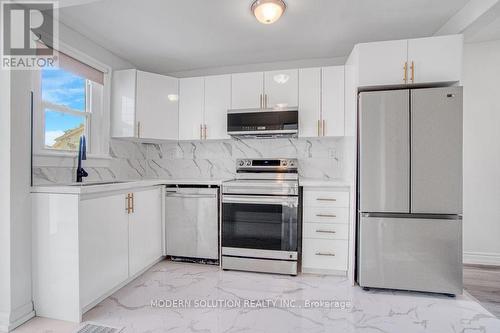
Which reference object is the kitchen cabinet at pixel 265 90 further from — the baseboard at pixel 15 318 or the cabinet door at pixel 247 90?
the baseboard at pixel 15 318

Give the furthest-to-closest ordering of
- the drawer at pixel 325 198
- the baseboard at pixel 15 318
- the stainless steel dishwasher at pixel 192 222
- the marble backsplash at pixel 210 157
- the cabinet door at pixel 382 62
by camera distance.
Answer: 1. the marble backsplash at pixel 210 157
2. the stainless steel dishwasher at pixel 192 222
3. the drawer at pixel 325 198
4. the cabinet door at pixel 382 62
5. the baseboard at pixel 15 318

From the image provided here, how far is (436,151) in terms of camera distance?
6.44 feet

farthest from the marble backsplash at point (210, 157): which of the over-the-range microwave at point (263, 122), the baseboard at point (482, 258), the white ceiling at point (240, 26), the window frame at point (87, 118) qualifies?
the baseboard at point (482, 258)

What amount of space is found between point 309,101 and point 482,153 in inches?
76.2

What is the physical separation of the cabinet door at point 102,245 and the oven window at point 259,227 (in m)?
0.94

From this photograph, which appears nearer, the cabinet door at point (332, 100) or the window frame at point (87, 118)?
the window frame at point (87, 118)

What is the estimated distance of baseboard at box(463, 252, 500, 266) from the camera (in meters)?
2.61

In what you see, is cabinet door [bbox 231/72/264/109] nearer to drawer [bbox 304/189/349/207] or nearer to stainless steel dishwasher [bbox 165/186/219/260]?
stainless steel dishwasher [bbox 165/186/219/260]

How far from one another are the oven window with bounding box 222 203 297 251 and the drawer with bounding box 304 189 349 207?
0.61ft

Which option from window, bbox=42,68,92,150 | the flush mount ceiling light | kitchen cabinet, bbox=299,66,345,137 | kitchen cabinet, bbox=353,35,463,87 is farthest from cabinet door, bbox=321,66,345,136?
window, bbox=42,68,92,150

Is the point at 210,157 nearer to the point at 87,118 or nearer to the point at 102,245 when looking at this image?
the point at 87,118

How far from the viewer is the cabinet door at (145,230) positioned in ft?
7.28

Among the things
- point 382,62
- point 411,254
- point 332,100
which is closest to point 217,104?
point 332,100

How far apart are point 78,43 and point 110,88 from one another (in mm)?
505
